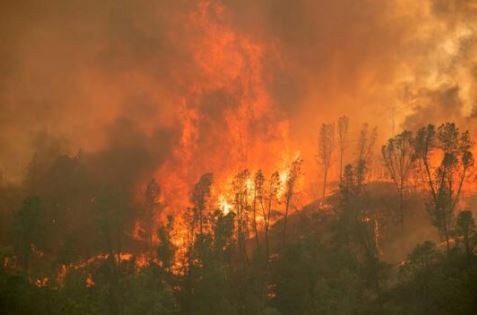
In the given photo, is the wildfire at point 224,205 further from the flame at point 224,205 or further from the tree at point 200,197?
the tree at point 200,197

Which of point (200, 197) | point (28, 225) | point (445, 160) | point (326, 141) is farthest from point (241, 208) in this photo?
point (28, 225)

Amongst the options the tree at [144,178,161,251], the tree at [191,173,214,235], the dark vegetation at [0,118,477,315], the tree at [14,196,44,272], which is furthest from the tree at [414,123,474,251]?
the tree at [14,196,44,272]

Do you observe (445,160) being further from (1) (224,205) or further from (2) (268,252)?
(1) (224,205)

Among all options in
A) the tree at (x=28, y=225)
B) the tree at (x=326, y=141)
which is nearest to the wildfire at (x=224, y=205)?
the tree at (x=326, y=141)

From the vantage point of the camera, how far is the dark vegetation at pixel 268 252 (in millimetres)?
81938

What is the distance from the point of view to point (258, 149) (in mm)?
173875

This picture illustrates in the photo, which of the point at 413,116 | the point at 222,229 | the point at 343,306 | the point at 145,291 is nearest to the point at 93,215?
the point at 222,229

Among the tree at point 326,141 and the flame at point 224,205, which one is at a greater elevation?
the tree at point 326,141

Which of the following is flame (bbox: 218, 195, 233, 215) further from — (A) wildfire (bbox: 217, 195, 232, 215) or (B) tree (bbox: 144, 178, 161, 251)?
(B) tree (bbox: 144, 178, 161, 251)

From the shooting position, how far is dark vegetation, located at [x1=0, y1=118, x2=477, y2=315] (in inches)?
3226

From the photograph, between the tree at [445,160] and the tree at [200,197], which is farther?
the tree at [200,197]

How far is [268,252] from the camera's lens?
118188 millimetres

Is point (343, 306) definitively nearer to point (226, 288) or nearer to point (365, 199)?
point (226, 288)

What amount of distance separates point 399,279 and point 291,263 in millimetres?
21613
